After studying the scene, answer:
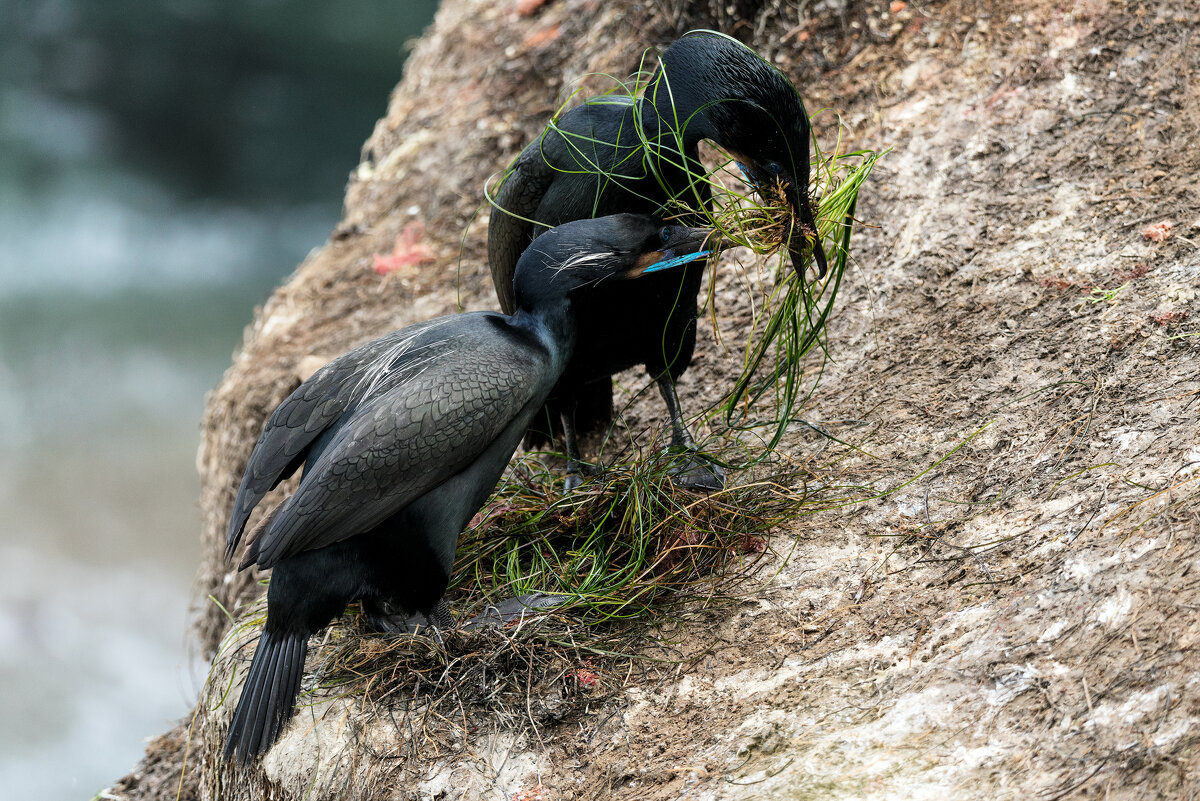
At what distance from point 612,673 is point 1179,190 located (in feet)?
7.73

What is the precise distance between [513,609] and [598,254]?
36.3 inches

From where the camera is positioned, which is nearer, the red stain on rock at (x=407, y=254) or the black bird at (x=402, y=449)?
the black bird at (x=402, y=449)

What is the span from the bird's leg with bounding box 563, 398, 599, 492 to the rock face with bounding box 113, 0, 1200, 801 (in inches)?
20.5

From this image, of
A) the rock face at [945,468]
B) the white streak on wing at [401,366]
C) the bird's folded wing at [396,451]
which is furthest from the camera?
the white streak on wing at [401,366]

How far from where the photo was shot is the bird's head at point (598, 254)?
256 centimetres

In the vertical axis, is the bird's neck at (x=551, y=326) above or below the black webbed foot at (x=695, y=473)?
above

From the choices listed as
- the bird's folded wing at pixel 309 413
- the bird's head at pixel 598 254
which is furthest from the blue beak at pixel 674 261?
the bird's folded wing at pixel 309 413

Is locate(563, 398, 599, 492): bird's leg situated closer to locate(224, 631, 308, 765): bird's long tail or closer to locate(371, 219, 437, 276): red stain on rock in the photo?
locate(224, 631, 308, 765): bird's long tail

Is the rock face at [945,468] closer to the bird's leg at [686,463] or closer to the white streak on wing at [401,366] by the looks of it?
the bird's leg at [686,463]

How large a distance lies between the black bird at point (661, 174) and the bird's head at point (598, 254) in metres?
0.11

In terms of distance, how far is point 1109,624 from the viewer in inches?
82.4

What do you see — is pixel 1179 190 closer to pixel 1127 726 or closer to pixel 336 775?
pixel 1127 726

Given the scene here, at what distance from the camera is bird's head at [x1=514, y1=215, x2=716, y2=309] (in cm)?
256

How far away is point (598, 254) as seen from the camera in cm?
256
